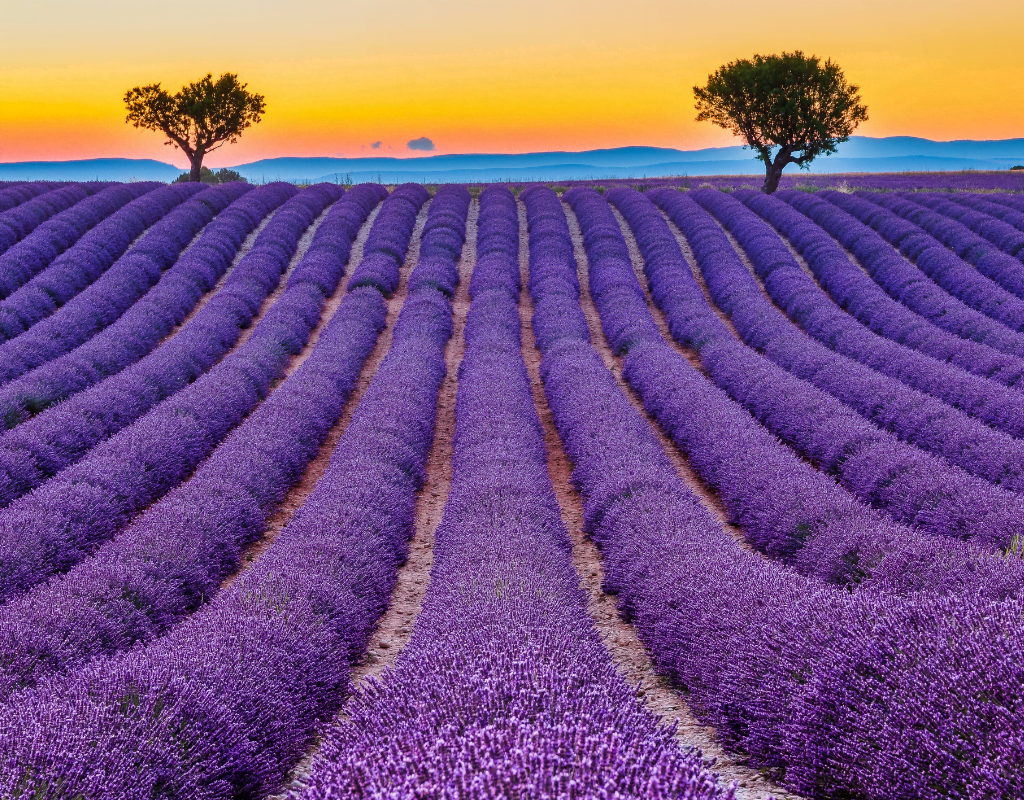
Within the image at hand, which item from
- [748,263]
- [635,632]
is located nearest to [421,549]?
[635,632]

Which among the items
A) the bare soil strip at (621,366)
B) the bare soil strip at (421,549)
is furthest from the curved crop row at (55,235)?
the bare soil strip at (621,366)

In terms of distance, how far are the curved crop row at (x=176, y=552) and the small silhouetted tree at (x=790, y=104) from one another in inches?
1035

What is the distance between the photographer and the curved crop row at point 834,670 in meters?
2.61

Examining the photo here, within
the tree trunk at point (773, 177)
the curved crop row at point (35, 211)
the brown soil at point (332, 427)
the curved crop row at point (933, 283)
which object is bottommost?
the brown soil at point (332, 427)

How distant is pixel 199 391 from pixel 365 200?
18539mm

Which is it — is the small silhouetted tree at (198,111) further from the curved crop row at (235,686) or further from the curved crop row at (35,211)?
the curved crop row at (235,686)

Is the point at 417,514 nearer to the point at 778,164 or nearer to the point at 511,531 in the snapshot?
the point at 511,531

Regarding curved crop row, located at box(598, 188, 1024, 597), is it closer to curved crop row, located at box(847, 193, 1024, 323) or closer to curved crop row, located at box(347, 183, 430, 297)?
curved crop row, located at box(847, 193, 1024, 323)

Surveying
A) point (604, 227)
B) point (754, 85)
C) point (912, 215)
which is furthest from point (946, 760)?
point (754, 85)

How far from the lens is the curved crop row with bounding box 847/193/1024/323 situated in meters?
15.6

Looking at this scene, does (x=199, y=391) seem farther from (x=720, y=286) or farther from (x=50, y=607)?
(x=720, y=286)

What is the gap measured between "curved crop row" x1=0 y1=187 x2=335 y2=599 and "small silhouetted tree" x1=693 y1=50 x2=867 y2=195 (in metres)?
25.5

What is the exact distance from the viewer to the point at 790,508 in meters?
6.82

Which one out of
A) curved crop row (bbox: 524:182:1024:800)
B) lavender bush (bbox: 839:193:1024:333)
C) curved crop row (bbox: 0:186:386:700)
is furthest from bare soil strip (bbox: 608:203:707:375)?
curved crop row (bbox: 524:182:1024:800)
